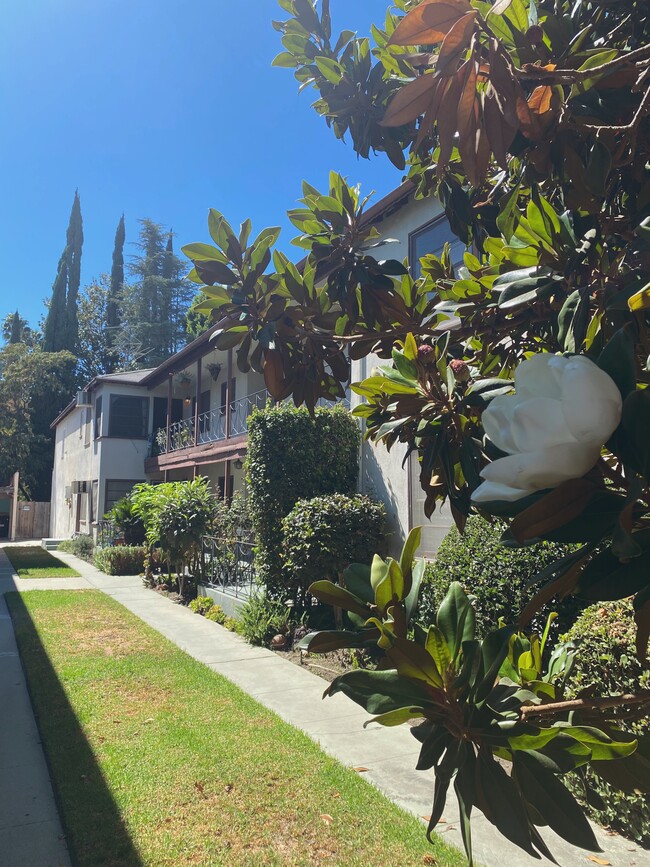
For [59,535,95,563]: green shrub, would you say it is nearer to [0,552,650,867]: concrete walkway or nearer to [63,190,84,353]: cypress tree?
[0,552,650,867]: concrete walkway

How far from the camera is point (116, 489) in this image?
88.5 feet

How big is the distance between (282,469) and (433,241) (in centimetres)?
442

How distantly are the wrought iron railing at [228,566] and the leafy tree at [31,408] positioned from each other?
31.2 meters

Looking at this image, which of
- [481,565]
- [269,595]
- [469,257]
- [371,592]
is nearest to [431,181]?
[469,257]

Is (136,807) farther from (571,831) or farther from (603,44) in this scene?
(603,44)

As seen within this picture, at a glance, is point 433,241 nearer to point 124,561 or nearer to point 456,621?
point 456,621

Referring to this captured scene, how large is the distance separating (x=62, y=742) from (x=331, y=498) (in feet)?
16.0

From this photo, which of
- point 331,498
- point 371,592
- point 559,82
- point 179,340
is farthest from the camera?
point 179,340

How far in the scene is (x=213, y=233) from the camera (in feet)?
7.42

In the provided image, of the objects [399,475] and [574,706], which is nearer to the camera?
[574,706]

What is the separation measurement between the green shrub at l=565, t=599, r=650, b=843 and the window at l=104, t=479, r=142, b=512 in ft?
80.9

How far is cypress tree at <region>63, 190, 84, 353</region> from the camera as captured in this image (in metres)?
49.0

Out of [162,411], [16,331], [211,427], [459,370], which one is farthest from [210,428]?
[16,331]

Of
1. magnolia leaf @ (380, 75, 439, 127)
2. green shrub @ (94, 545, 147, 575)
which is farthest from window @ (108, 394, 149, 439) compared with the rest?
magnolia leaf @ (380, 75, 439, 127)
